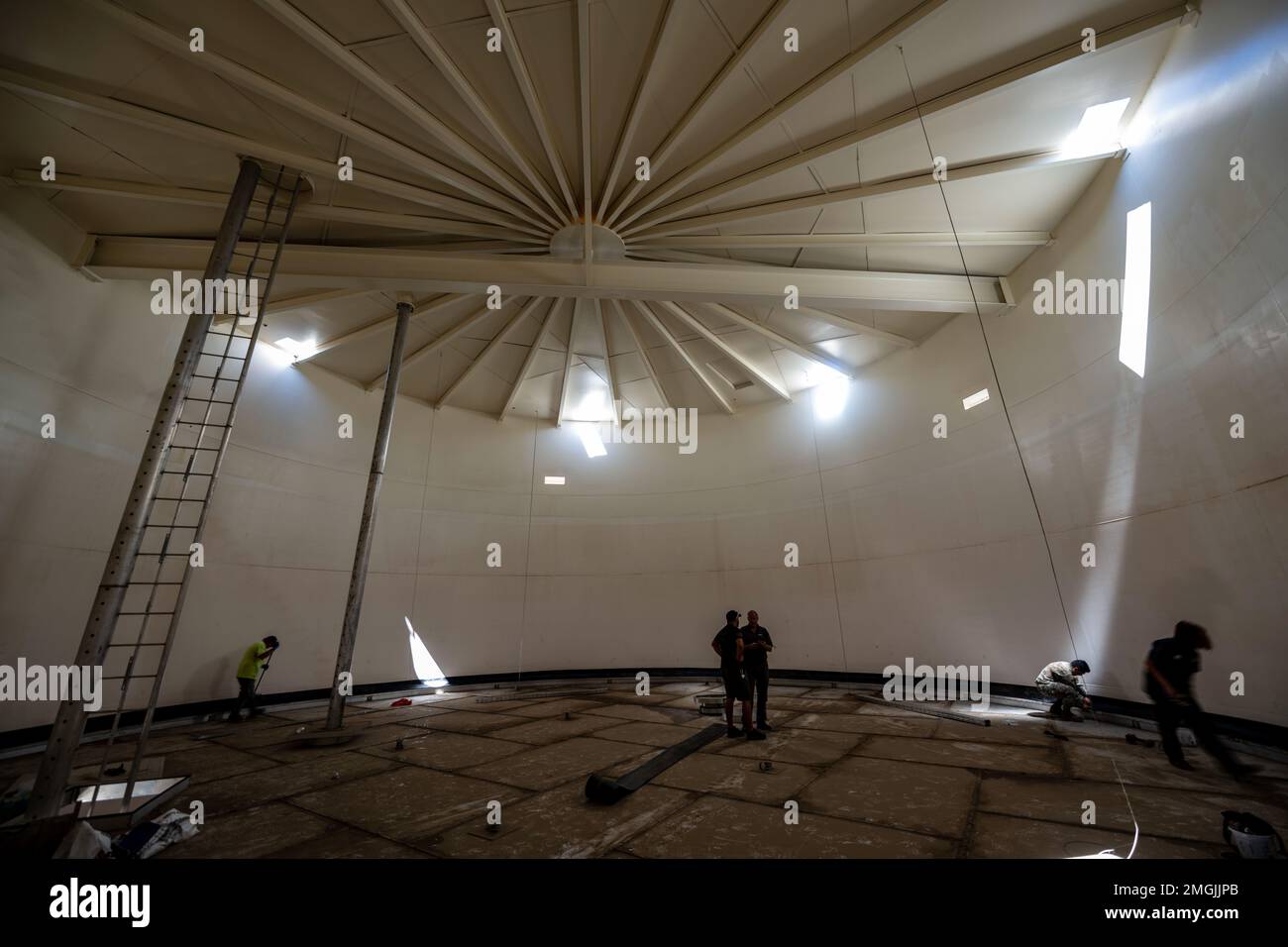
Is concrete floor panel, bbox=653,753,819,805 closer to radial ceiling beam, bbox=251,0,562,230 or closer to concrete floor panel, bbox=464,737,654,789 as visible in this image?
concrete floor panel, bbox=464,737,654,789

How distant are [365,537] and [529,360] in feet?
19.1

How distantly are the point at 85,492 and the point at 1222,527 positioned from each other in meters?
16.2

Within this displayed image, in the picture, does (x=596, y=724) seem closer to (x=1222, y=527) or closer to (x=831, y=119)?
(x=1222, y=527)

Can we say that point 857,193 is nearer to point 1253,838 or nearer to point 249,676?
point 1253,838

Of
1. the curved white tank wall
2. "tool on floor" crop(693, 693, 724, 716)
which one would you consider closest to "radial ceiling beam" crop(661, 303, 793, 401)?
the curved white tank wall

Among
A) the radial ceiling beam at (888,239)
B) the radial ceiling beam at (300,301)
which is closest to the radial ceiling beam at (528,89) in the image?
the radial ceiling beam at (888,239)

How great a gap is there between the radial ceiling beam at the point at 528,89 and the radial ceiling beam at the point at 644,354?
121 inches

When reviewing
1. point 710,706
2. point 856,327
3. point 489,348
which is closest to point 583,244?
point 489,348

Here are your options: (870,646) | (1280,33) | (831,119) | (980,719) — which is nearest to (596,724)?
(980,719)

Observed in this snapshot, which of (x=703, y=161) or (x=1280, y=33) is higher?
(x=703, y=161)

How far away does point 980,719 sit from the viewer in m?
7.45

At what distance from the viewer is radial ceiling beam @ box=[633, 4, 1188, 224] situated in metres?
5.32

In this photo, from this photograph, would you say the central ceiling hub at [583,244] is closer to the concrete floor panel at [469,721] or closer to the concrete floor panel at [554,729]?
the concrete floor panel at [554,729]

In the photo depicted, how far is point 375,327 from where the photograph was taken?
10.2 metres
